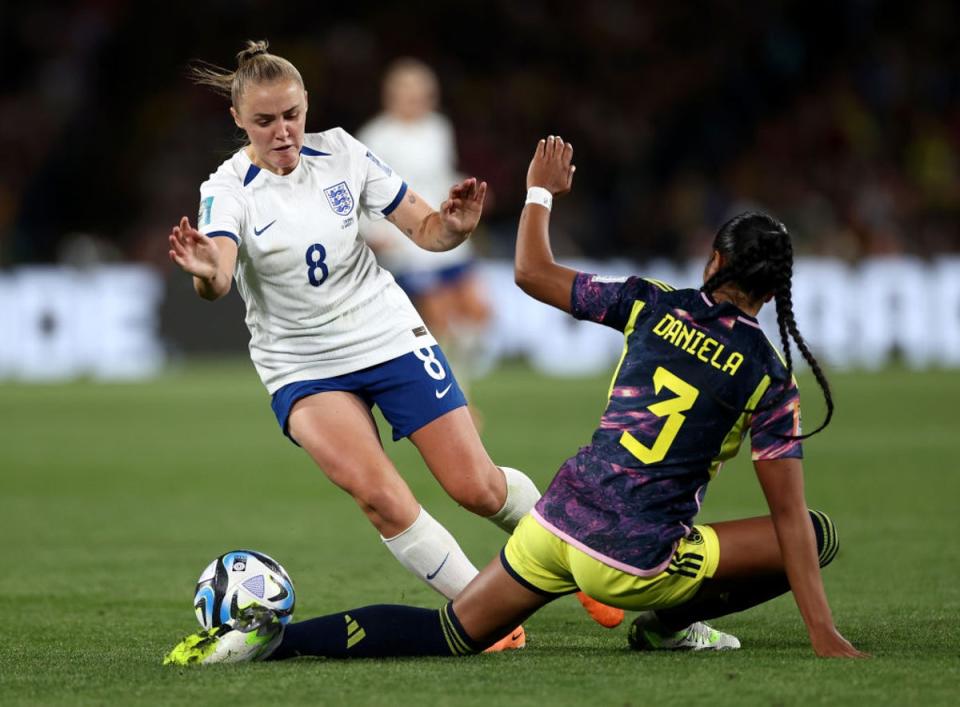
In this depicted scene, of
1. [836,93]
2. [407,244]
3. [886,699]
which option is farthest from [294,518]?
[836,93]

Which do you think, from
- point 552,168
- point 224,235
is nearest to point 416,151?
point 224,235

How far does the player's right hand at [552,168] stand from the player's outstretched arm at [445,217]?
35cm

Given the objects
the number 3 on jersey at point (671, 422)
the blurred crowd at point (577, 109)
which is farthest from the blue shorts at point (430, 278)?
the blurred crowd at point (577, 109)

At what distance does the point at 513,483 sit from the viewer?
5.21m

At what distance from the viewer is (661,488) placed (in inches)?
168

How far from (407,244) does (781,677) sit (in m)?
6.45

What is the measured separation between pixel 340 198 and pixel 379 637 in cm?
153

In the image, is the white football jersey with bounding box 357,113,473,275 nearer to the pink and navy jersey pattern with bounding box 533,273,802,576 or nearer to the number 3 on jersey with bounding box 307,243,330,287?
the number 3 on jersey with bounding box 307,243,330,287

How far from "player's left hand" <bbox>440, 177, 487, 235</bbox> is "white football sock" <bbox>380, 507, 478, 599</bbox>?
3.18ft

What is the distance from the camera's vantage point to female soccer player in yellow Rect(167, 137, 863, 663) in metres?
4.22

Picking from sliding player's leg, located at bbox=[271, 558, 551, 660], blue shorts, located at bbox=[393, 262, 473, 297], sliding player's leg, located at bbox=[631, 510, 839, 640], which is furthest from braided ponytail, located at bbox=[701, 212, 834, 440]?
blue shorts, located at bbox=[393, 262, 473, 297]

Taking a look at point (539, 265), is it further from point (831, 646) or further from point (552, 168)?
point (831, 646)

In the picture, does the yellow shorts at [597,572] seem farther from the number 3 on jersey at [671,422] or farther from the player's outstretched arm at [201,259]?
the player's outstretched arm at [201,259]

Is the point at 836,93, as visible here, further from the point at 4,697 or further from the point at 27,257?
the point at 4,697
